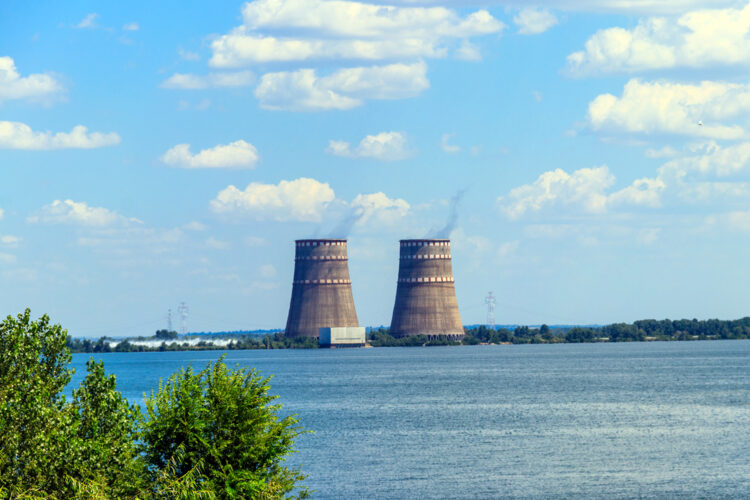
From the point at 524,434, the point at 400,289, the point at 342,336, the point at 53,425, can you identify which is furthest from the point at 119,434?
the point at 342,336

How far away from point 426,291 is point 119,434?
10303cm

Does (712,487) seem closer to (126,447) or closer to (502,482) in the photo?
(502,482)

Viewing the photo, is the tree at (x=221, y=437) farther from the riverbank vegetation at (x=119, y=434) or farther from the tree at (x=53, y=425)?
the tree at (x=53, y=425)

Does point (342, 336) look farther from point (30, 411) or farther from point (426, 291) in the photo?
point (30, 411)

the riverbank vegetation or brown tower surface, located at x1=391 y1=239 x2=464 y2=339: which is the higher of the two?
brown tower surface, located at x1=391 y1=239 x2=464 y2=339

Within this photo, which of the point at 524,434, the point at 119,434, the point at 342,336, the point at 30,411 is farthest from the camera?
the point at 342,336

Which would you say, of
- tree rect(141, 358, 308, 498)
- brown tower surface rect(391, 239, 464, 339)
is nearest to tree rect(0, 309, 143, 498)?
tree rect(141, 358, 308, 498)

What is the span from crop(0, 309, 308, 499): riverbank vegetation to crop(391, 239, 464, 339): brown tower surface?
98.4 m

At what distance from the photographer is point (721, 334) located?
623ft

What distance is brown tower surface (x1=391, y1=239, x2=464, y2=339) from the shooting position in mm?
119806

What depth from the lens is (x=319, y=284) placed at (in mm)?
119750

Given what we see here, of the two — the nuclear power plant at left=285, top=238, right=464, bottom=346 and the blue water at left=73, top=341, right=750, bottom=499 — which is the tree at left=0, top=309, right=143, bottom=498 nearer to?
the blue water at left=73, top=341, right=750, bottom=499

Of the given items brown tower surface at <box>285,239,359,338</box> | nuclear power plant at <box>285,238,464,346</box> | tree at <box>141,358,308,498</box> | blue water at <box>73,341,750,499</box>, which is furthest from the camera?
nuclear power plant at <box>285,238,464,346</box>

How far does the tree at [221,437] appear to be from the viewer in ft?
62.5
